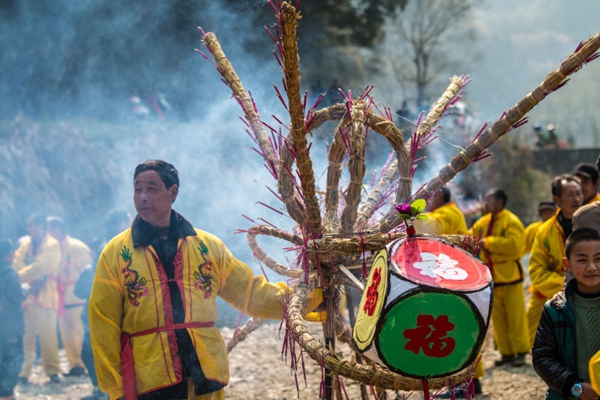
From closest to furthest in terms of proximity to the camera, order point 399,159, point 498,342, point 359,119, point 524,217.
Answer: point 359,119
point 399,159
point 498,342
point 524,217

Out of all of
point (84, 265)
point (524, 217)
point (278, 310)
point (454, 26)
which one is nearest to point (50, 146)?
point (84, 265)

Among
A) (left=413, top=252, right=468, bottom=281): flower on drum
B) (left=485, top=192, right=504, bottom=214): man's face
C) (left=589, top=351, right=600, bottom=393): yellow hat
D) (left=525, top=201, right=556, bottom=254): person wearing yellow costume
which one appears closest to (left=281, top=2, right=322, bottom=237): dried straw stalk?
(left=413, top=252, right=468, bottom=281): flower on drum

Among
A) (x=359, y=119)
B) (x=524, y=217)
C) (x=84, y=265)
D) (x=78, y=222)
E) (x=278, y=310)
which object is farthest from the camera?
(x=524, y=217)

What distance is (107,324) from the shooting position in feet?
12.5

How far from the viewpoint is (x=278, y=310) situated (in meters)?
4.10

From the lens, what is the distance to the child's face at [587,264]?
132 inches

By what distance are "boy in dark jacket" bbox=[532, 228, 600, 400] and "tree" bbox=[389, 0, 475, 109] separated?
66.5 feet

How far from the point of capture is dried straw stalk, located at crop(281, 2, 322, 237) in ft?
9.38

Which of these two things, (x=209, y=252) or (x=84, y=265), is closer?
(x=209, y=252)

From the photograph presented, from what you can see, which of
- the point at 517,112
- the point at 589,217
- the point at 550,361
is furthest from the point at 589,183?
the point at 550,361

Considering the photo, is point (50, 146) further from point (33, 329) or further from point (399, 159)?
point (399, 159)

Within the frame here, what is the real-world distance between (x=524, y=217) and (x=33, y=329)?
11.9 m

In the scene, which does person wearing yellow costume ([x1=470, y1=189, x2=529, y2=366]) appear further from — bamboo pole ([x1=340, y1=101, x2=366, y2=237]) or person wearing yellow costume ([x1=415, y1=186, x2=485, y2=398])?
bamboo pole ([x1=340, y1=101, x2=366, y2=237])

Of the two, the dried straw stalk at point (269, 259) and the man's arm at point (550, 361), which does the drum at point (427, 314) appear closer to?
the man's arm at point (550, 361)
